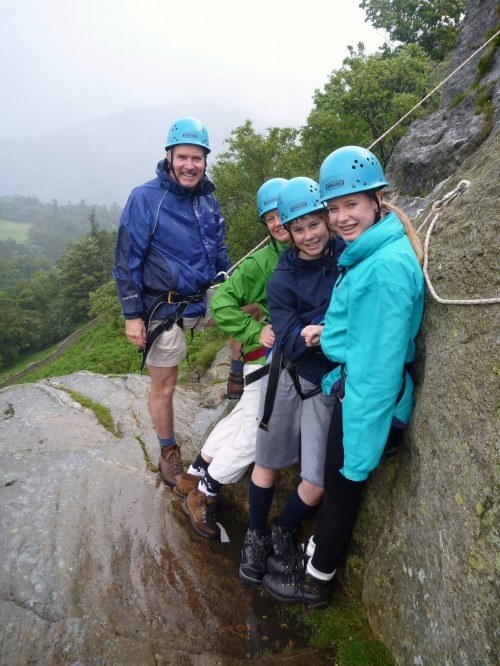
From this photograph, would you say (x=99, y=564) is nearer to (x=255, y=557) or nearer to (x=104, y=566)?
(x=104, y=566)

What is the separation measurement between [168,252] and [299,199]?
1.92 m

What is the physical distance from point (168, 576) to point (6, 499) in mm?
2056

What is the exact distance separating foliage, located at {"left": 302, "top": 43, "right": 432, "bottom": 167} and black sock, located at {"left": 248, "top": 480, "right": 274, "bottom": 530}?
22.0 metres

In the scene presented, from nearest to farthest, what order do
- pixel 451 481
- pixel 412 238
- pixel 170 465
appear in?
pixel 451 481
pixel 412 238
pixel 170 465

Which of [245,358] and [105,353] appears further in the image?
[105,353]

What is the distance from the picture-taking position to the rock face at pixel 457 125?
9.28 meters

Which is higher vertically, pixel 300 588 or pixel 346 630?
pixel 300 588

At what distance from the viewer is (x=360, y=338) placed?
290cm

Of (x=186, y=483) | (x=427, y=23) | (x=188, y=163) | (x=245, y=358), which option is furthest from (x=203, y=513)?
(x=427, y=23)

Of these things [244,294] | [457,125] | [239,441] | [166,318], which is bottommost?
[239,441]

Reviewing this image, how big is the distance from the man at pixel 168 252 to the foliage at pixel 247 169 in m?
21.4

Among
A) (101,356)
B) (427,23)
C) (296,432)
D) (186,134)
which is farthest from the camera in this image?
(427,23)

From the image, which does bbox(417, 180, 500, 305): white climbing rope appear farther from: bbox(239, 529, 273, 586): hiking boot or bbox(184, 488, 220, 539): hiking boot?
bbox(184, 488, 220, 539): hiking boot

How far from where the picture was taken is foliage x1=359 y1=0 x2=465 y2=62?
3478cm
